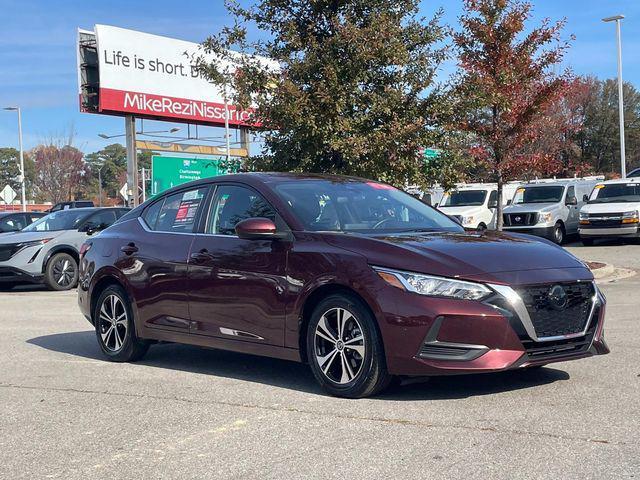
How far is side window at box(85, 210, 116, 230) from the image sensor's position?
16750 mm

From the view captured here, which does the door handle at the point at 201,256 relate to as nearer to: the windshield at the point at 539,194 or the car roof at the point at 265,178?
the car roof at the point at 265,178

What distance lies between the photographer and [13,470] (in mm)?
4379

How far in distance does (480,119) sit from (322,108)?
5.05 metres

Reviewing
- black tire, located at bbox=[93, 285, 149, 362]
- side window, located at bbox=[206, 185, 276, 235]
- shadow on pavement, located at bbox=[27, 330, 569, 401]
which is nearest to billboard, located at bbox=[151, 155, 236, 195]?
shadow on pavement, located at bbox=[27, 330, 569, 401]

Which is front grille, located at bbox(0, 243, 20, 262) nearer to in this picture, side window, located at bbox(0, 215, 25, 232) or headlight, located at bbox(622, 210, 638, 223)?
side window, located at bbox(0, 215, 25, 232)

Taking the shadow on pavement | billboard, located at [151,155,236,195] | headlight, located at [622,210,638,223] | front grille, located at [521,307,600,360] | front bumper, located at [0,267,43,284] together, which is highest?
billboard, located at [151,155,236,195]

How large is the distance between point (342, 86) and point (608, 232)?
38.7ft

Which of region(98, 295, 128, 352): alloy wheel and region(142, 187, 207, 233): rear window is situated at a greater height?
region(142, 187, 207, 233): rear window

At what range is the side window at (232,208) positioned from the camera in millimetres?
6369

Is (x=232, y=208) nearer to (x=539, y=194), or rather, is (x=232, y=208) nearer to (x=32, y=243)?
(x=32, y=243)

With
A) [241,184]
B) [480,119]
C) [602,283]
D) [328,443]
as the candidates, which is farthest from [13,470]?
[480,119]

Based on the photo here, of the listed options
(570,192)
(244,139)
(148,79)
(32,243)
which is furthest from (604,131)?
(32,243)

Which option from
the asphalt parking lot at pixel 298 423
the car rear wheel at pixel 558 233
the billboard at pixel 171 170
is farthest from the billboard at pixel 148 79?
the asphalt parking lot at pixel 298 423

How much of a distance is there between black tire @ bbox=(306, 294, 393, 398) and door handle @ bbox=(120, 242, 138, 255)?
89.5 inches
